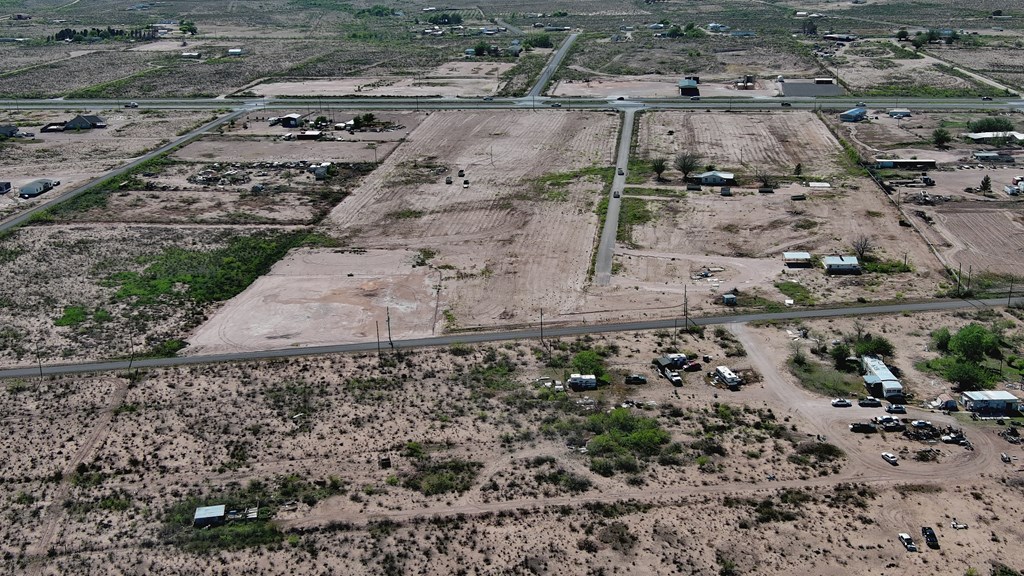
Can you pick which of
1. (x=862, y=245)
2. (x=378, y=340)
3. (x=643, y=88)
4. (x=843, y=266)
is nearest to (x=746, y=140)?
(x=643, y=88)

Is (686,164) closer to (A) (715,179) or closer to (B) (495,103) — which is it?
(A) (715,179)

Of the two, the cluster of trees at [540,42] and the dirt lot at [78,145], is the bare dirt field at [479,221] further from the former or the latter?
the cluster of trees at [540,42]

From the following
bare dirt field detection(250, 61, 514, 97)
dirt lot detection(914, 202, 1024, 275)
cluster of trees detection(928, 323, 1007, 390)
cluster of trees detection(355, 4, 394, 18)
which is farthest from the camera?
cluster of trees detection(355, 4, 394, 18)

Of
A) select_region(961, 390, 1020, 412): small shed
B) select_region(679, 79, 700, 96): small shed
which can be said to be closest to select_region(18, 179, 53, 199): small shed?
select_region(961, 390, 1020, 412): small shed

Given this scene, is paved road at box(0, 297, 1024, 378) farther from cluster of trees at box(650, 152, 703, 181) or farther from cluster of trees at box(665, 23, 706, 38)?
cluster of trees at box(665, 23, 706, 38)

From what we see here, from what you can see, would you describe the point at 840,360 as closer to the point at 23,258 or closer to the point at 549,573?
the point at 549,573

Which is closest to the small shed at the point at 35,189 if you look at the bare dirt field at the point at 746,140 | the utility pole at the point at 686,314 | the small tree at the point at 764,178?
the bare dirt field at the point at 746,140
